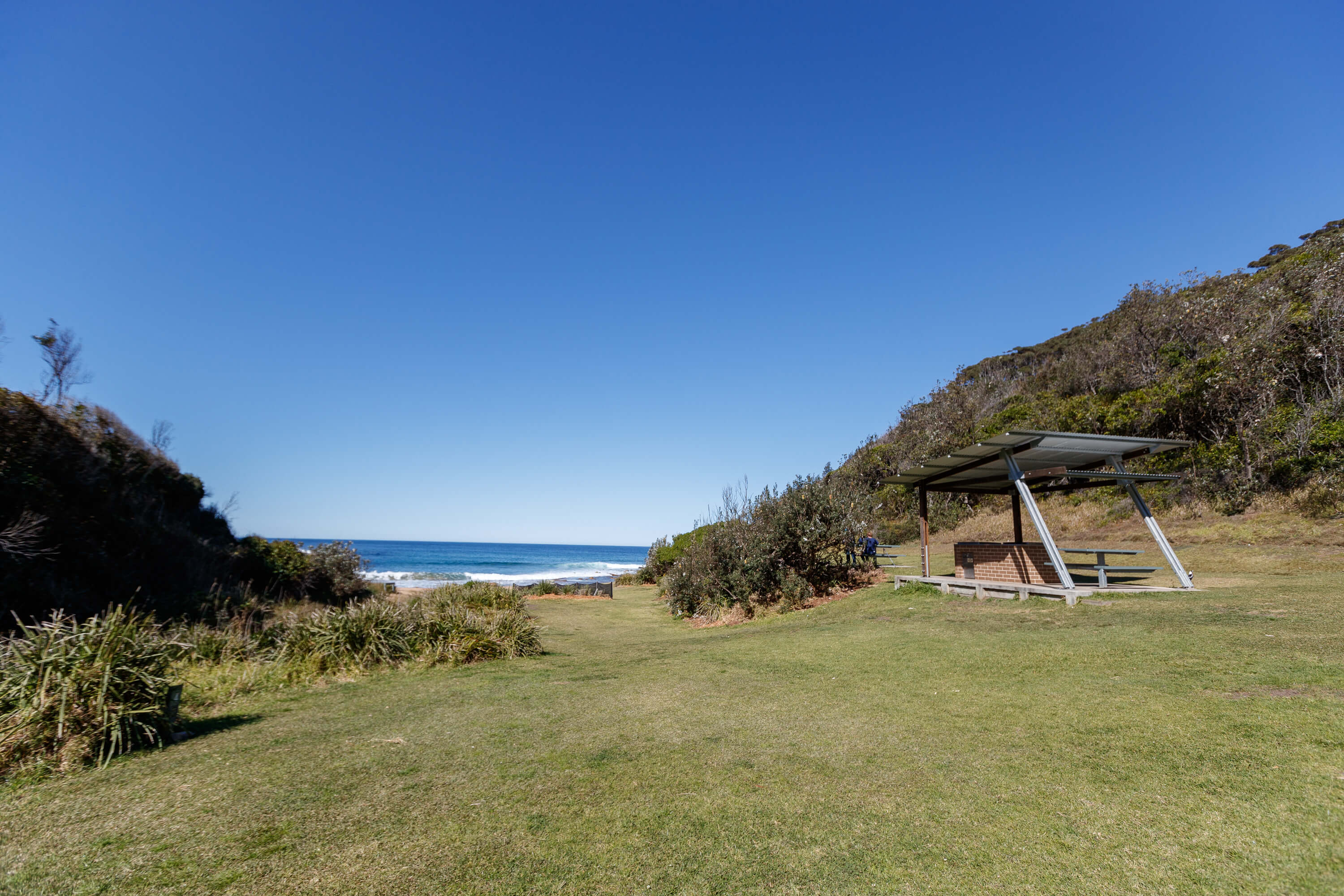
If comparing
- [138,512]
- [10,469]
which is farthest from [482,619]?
[138,512]

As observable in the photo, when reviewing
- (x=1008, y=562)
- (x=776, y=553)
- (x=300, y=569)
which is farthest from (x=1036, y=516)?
(x=300, y=569)

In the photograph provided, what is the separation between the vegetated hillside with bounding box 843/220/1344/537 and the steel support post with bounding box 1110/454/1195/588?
5.78 meters

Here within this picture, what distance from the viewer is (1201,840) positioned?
2.92 metres

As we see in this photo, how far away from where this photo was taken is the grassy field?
2877 millimetres

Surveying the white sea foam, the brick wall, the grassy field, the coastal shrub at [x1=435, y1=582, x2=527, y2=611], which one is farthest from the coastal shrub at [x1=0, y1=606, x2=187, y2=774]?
the white sea foam

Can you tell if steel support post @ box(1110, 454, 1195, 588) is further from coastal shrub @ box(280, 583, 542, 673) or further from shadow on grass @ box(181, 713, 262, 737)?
shadow on grass @ box(181, 713, 262, 737)

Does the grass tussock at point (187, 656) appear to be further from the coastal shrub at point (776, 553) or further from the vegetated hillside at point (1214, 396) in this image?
the vegetated hillside at point (1214, 396)

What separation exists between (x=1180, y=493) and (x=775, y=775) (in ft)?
69.2

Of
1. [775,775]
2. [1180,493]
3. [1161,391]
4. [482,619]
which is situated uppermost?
[1161,391]

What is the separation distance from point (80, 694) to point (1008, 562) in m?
13.1

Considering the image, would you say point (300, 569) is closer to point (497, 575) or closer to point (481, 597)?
point (481, 597)

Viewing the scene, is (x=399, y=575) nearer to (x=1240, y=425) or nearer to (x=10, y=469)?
(x=10, y=469)

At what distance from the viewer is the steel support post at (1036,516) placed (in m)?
9.70

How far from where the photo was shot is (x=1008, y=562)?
11.6 meters
